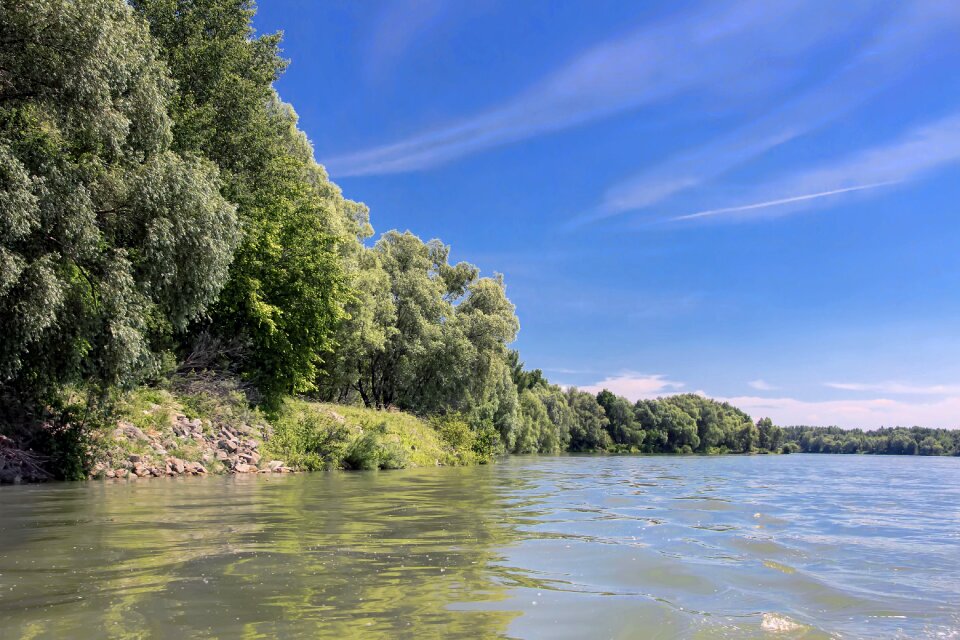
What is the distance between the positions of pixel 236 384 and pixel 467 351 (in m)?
24.1

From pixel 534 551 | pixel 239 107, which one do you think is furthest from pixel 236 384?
pixel 534 551

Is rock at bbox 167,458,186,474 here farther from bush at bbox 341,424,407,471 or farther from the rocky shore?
bush at bbox 341,424,407,471

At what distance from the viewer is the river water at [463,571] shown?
4.27 m

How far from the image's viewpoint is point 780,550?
775cm

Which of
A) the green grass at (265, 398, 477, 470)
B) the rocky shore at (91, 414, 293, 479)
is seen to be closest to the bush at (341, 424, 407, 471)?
the green grass at (265, 398, 477, 470)

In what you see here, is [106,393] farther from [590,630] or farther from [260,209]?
[590,630]

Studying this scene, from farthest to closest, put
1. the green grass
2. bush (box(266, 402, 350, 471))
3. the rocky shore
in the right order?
the green grass, bush (box(266, 402, 350, 471)), the rocky shore

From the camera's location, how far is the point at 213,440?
22391 millimetres

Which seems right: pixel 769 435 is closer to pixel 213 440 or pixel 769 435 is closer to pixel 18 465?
pixel 213 440

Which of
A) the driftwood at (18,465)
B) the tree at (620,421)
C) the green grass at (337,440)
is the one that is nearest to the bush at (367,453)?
the green grass at (337,440)

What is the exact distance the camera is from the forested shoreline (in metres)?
13.3

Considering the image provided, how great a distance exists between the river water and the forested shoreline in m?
5.00

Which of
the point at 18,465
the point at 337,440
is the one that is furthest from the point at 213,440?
the point at 18,465

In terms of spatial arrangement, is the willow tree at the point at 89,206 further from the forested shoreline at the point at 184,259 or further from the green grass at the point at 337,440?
the green grass at the point at 337,440
